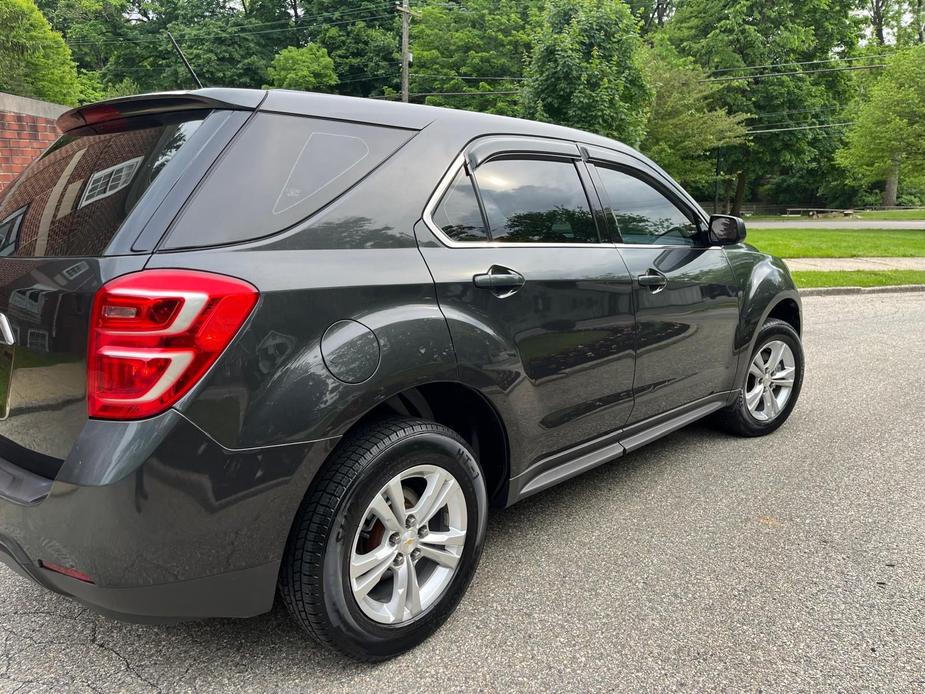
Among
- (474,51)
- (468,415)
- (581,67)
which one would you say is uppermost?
(474,51)

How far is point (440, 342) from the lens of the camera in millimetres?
2131

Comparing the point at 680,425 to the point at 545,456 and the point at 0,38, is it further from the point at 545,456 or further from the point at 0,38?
the point at 0,38

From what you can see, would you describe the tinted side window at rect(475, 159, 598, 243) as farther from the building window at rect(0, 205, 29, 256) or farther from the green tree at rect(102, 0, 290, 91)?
the green tree at rect(102, 0, 290, 91)

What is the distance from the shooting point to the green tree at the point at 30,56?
109 ft

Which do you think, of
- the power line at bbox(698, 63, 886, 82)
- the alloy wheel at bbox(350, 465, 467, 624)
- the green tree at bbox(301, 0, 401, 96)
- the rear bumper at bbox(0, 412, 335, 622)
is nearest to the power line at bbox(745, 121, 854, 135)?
the power line at bbox(698, 63, 886, 82)

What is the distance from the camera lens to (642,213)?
3.29 m

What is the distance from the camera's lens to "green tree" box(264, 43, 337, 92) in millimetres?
42906

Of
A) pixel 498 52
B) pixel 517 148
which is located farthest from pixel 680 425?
pixel 498 52

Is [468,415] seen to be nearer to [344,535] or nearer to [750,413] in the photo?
[344,535]

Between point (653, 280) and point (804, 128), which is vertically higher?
point (804, 128)

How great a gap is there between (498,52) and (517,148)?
36782mm

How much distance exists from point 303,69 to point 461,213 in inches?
1778

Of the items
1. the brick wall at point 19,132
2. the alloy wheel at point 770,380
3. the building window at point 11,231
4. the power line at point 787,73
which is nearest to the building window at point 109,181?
the building window at point 11,231

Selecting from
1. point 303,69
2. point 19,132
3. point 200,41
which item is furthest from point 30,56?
point 19,132
